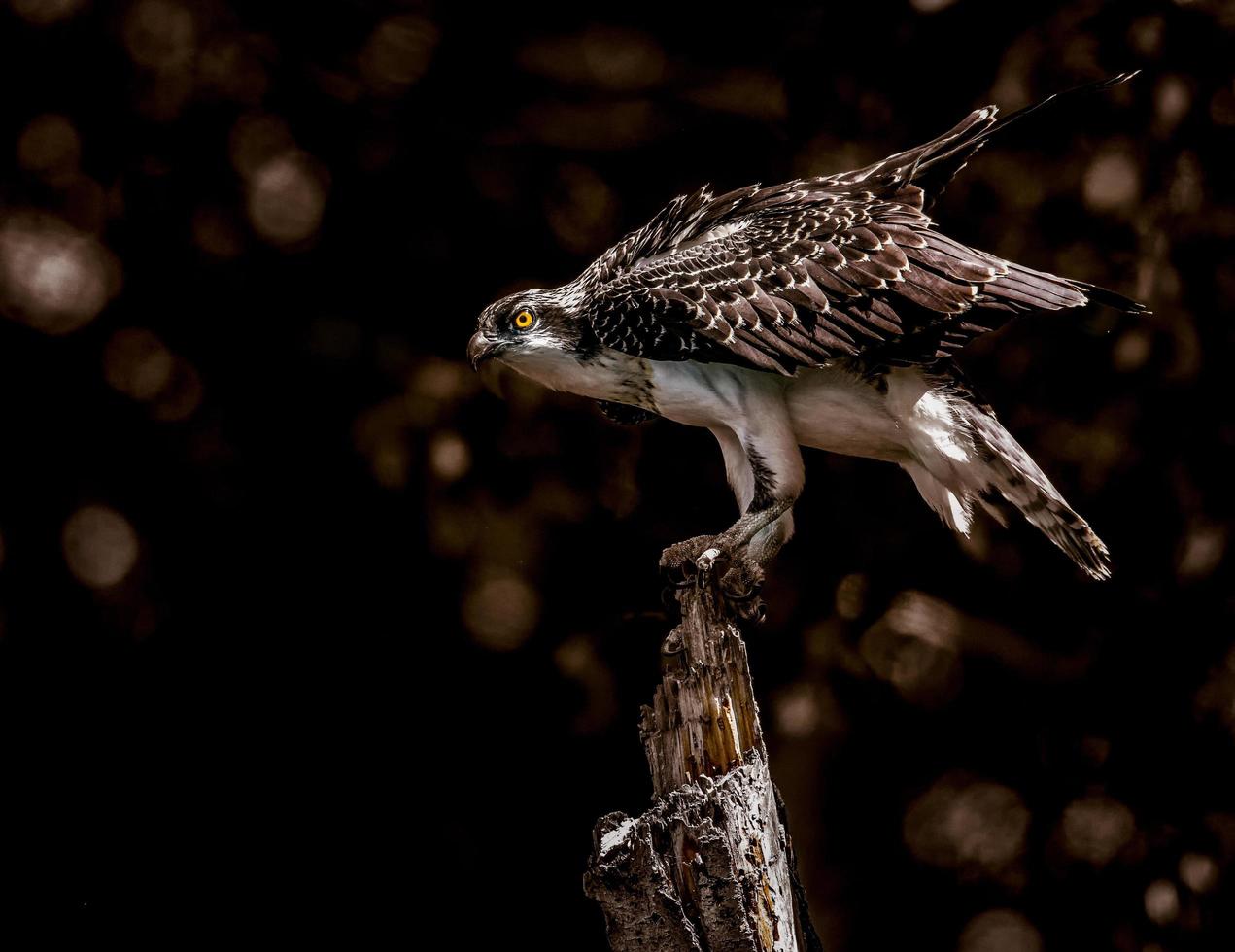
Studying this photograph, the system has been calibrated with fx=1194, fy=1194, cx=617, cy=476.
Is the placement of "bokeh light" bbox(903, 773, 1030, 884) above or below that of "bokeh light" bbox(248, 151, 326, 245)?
below

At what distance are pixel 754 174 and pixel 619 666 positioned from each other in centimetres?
91

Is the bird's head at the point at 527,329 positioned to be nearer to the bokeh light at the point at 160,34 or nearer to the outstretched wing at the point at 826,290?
the outstretched wing at the point at 826,290

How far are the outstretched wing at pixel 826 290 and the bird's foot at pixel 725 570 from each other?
0.82ft

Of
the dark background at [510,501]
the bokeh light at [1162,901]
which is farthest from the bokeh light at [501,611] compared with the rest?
the bokeh light at [1162,901]

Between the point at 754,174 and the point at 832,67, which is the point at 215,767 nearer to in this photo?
the point at 754,174

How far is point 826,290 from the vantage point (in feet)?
5.05

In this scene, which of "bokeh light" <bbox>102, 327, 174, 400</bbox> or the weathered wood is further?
"bokeh light" <bbox>102, 327, 174, 400</bbox>

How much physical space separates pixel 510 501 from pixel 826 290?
0.77m

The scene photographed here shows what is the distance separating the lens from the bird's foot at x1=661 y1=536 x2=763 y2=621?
155 cm

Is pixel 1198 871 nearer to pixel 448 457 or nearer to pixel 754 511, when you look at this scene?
pixel 754 511

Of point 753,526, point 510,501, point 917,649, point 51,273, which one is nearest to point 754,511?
point 753,526

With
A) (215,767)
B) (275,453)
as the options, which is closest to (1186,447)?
(275,453)

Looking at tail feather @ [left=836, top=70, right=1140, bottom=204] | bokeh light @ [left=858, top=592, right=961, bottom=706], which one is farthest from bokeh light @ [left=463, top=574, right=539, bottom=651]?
tail feather @ [left=836, top=70, right=1140, bottom=204]

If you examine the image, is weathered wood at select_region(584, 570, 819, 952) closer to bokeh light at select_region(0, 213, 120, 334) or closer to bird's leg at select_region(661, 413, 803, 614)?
bird's leg at select_region(661, 413, 803, 614)
